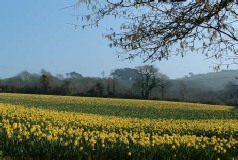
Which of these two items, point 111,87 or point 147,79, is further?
point 111,87

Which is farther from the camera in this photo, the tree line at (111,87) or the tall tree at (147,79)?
the tall tree at (147,79)

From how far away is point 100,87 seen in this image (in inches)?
2955

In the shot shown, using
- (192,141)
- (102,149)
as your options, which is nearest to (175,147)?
(192,141)

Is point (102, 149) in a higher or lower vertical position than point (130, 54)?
lower

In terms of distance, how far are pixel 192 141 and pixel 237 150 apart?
4.88ft

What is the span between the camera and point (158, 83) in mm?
87438

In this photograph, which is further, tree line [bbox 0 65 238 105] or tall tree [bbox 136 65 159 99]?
tall tree [bbox 136 65 159 99]

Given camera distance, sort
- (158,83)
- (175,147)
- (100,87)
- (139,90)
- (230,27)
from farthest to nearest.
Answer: (139,90)
(158,83)
(100,87)
(175,147)
(230,27)

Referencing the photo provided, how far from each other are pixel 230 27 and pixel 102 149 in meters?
3.81

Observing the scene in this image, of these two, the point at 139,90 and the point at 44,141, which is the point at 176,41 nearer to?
the point at 44,141

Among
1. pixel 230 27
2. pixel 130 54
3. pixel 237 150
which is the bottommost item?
pixel 237 150

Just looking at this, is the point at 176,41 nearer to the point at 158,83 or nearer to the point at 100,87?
the point at 100,87

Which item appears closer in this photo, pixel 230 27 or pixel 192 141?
pixel 230 27

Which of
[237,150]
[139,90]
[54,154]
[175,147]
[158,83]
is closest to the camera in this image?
[54,154]
